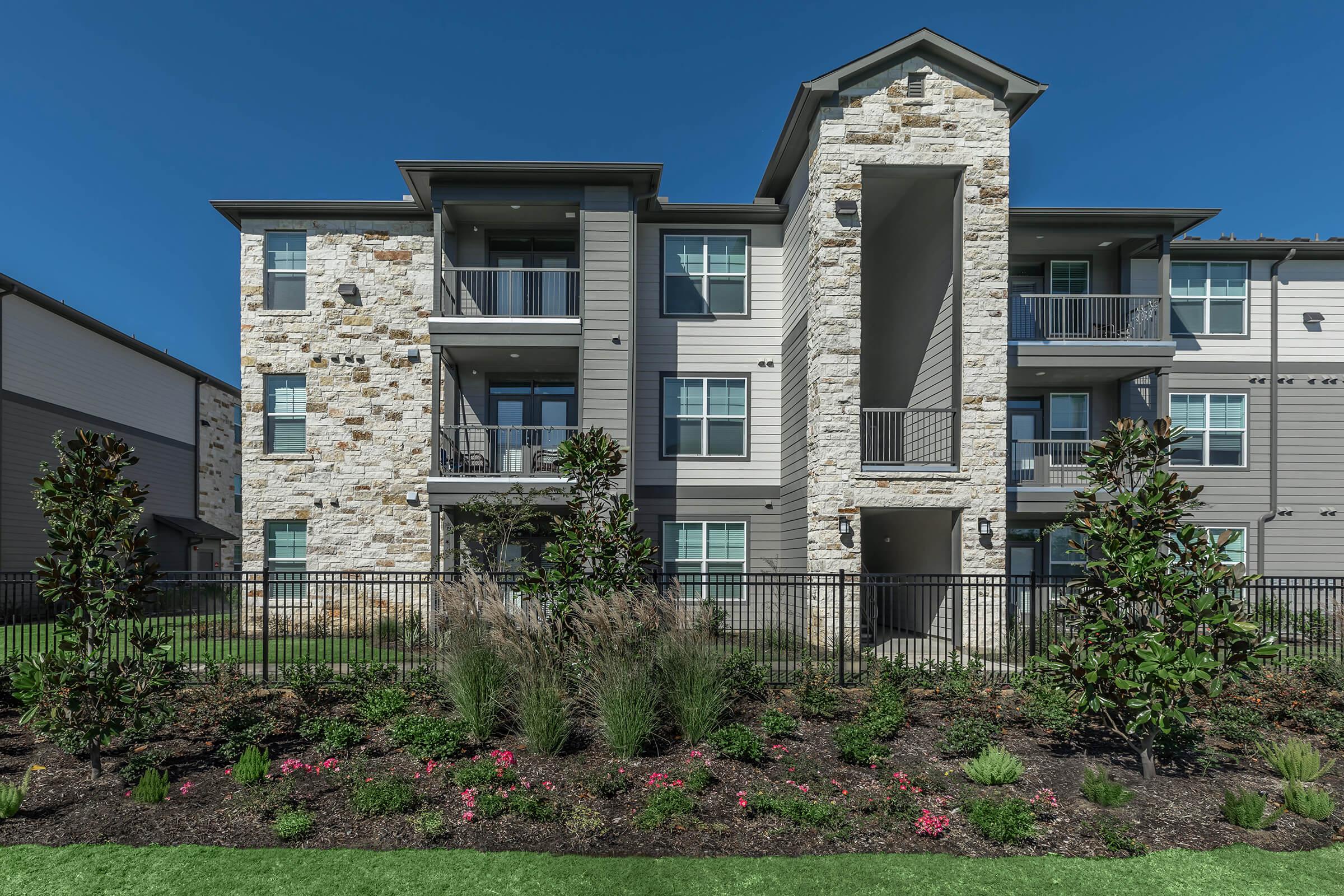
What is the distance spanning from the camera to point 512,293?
1617 cm

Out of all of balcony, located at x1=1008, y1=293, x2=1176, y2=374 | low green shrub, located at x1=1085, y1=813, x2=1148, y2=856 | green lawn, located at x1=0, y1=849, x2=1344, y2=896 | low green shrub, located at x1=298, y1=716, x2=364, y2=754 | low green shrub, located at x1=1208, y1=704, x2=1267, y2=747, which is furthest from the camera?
balcony, located at x1=1008, y1=293, x2=1176, y2=374

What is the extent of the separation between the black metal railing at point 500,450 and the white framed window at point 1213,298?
1478cm

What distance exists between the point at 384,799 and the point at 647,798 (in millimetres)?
2200

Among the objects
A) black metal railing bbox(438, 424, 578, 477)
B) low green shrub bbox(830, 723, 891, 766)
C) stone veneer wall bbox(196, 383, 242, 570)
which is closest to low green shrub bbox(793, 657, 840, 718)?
low green shrub bbox(830, 723, 891, 766)

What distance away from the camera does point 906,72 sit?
13789 millimetres

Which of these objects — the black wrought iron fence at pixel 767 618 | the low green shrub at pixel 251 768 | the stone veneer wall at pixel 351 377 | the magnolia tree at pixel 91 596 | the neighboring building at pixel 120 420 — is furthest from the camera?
the neighboring building at pixel 120 420

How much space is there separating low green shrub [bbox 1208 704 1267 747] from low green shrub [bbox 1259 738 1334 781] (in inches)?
22.9

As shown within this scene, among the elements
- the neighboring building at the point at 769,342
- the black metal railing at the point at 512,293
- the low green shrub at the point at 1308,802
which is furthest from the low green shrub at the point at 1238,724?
the black metal railing at the point at 512,293

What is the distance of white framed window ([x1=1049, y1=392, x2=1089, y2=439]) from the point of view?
16844 mm

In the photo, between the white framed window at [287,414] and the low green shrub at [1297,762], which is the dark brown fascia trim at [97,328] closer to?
the white framed window at [287,414]

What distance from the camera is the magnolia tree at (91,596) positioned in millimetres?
6438

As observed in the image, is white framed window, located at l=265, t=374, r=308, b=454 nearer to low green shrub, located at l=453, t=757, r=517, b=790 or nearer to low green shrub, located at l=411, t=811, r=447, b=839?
low green shrub, located at l=453, t=757, r=517, b=790

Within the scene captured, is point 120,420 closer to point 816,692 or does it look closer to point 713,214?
point 713,214

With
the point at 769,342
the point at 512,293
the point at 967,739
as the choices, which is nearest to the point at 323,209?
the point at 512,293
